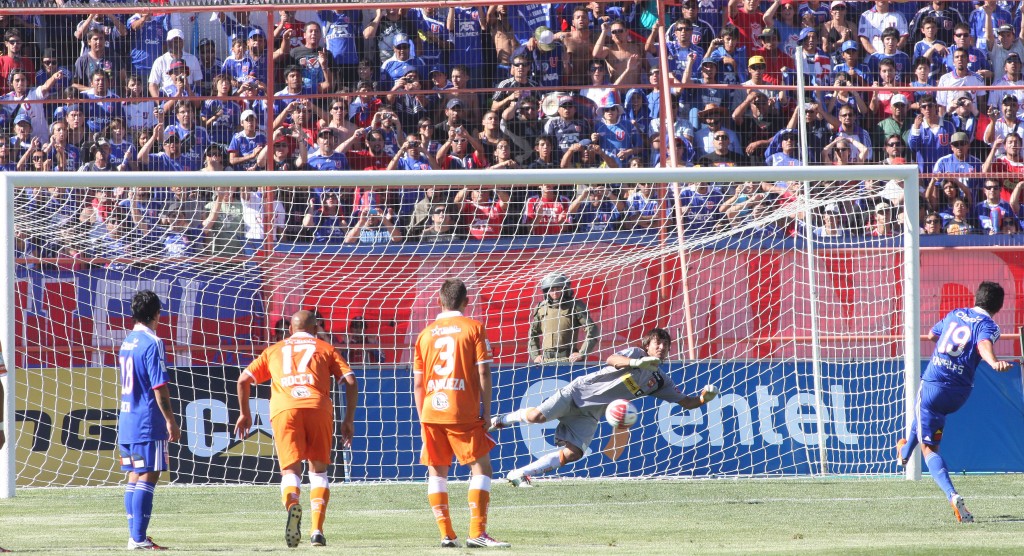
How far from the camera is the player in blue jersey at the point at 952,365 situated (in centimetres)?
900

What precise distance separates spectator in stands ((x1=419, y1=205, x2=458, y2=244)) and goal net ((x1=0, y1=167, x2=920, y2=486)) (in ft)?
0.05

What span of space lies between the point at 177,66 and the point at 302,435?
7.15 meters

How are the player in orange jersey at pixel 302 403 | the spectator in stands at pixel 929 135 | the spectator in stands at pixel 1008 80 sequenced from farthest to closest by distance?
the spectator in stands at pixel 1008 80 → the spectator in stands at pixel 929 135 → the player in orange jersey at pixel 302 403

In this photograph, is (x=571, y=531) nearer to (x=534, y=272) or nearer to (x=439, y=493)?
(x=439, y=493)

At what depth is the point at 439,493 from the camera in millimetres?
7516

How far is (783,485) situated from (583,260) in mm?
2873

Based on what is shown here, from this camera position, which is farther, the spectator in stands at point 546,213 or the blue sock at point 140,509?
the spectator in stands at point 546,213

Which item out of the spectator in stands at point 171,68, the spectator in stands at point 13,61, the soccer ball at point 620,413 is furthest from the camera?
the spectator in stands at point 13,61

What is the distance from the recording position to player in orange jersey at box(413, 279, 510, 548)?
748 cm

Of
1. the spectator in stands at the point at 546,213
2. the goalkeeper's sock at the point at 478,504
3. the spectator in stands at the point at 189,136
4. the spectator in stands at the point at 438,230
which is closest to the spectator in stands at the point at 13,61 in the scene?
the spectator in stands at the point at 189,136

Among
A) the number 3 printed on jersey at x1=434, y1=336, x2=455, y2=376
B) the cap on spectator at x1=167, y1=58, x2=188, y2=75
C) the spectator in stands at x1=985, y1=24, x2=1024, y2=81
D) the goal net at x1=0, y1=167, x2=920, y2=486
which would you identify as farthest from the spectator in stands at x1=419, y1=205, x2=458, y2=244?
the spectator in stands at x1=985, y1=24, x2=1024, y2=81

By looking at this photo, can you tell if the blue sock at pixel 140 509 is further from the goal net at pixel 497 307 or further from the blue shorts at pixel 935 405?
the blue shorts at pixel 935 405

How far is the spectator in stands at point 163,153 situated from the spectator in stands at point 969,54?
8.81 m

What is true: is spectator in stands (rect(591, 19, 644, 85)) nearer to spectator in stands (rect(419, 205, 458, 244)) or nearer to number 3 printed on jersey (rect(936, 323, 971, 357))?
spectator in stands (rect(419, 205, 458, 244))
